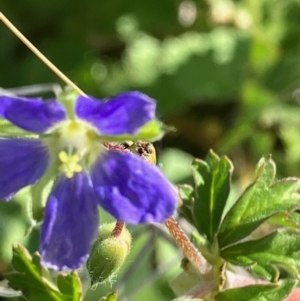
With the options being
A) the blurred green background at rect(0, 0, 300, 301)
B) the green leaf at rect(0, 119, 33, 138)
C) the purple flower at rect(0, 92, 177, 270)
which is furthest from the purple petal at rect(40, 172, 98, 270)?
the blurred green background at rect(0, 0, 300, 301)

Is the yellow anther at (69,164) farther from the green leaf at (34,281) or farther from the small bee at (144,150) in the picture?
the green leaf at (34,281)

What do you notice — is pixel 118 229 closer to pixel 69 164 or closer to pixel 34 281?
pixel 69 164

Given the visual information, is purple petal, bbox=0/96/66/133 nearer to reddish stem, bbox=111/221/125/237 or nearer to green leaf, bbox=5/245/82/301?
reddish stem, bbox=111/221/125/237

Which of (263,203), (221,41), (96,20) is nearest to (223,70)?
(221,41)

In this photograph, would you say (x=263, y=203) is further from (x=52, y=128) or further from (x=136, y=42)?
(x=136, y=42)

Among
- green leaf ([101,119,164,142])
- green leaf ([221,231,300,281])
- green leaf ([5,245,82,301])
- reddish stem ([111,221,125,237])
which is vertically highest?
green leaf ([101,119,164,142])

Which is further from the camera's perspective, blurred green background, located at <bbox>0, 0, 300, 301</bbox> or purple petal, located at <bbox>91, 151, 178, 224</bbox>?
blurred green background, located at <bbox>0, 0, 300, 301</bbox>

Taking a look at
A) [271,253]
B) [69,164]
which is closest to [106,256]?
[69,164]
